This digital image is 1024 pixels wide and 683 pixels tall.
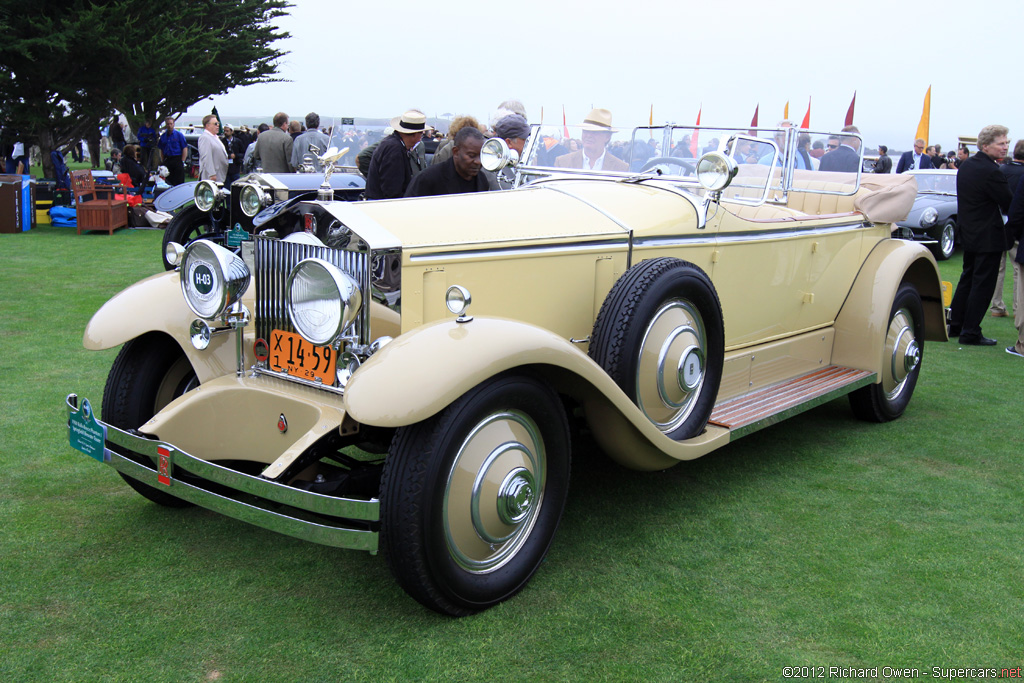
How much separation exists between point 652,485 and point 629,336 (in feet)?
3.46

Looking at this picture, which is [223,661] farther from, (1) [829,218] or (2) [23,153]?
(2) [23,153]

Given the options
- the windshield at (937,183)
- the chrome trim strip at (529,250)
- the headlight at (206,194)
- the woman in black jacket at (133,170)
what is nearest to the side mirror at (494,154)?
the chrome trim strip at (529,250)

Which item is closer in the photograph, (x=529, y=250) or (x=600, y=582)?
(x=600, y=582)

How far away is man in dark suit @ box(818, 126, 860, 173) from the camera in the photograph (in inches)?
200

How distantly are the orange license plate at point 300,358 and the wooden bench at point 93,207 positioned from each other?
10.0 metres

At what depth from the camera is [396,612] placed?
2691mm

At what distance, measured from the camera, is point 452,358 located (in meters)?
2.46

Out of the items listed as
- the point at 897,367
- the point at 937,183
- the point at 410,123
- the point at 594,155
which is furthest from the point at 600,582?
the point at 937,183

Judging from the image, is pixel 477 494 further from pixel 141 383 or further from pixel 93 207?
pixel 93 207

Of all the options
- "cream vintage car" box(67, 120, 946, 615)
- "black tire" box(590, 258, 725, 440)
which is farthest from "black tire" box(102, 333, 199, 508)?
"black tire" box(590, 258, 725, 440)

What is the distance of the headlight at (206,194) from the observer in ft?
12.8

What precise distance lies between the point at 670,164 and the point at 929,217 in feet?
31.2

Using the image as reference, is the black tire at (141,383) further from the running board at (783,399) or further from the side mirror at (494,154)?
the running board at (783,399)

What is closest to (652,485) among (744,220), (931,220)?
(744,220)
